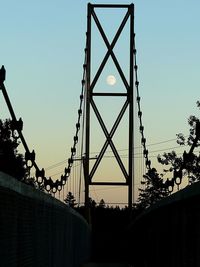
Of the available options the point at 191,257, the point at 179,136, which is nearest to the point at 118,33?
the point at 179,136

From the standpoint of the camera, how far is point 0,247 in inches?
219

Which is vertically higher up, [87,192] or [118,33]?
[118,33]

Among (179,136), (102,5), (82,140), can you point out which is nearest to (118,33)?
(102,5)

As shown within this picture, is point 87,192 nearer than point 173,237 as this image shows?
No

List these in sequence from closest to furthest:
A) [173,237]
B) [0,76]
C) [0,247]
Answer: [0,247] → [173,237] → [0,76]

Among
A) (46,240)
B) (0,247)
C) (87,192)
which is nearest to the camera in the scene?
(0,247)

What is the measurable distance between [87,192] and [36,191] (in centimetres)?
4106

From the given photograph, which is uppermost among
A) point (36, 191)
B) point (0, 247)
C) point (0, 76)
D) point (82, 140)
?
point (82, 140)

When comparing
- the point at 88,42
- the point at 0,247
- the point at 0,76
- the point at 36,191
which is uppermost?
the point at 88,42

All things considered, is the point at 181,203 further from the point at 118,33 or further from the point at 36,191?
the point at 118,33

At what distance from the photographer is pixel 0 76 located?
1137cm

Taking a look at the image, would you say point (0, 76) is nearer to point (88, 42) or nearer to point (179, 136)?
point (88, 42)

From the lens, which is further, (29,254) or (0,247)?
(29,254)

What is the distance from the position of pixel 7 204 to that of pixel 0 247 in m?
0.38
